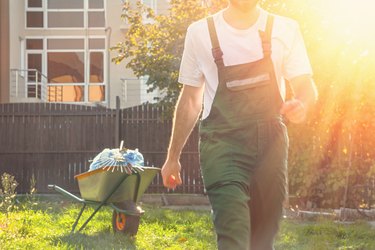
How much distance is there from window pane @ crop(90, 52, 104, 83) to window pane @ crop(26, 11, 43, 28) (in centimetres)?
233

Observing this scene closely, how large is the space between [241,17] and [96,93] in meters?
26.8

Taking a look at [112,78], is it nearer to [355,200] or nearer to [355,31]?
[355,200]

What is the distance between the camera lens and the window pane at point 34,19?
100 ft

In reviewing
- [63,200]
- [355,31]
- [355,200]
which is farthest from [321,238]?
[63,200]

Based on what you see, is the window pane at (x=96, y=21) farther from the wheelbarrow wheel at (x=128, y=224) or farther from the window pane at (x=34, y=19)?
the wheelbarrow wheel at (x=128, y=224)

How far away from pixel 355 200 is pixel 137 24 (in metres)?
6.87

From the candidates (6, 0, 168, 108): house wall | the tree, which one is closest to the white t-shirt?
the tree

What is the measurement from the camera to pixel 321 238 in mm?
9219

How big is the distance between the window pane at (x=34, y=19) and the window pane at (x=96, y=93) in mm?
3185

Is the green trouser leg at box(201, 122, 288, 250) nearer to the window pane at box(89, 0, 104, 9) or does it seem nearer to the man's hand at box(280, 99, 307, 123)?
the man's hand at box(280, 99, 307, 123)

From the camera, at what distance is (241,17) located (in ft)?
13.1

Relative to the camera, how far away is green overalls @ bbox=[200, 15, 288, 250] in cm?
384

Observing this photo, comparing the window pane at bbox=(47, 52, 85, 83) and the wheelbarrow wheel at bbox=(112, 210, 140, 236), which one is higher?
the window pane at bbox=(47, 52, 85, 83)

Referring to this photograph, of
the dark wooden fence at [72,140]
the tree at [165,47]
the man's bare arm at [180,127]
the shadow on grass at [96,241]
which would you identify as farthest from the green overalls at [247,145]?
the dark wooden fence at [72,140]
